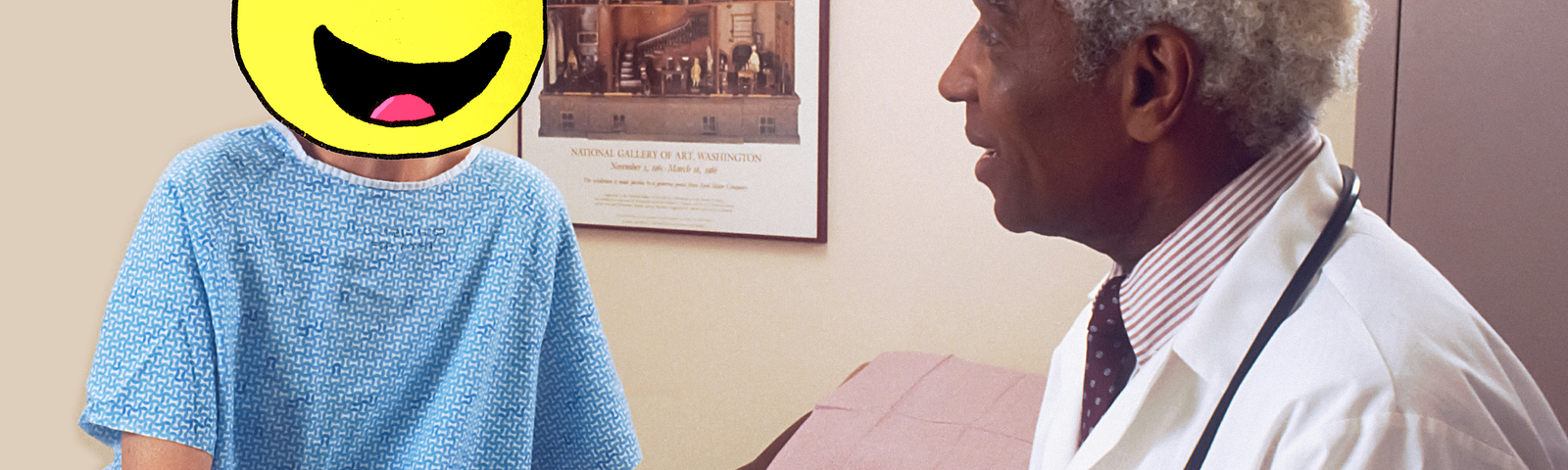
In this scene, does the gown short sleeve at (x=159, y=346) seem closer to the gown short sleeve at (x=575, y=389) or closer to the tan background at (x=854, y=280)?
the gown short sleeve at (x=575, y=389)

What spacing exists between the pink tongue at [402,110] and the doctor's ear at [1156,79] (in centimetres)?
55

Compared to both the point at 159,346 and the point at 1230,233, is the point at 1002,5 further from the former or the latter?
the point at 159,346

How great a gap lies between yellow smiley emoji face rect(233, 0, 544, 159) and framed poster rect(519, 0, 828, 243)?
181 centimetres

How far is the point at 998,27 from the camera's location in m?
0.91

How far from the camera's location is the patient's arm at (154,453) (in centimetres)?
91

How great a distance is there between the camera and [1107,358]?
1.09 meters

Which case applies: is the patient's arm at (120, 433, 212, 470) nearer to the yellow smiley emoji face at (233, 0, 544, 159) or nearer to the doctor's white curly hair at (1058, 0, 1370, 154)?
the yellow smiley emoji face at (233, 0, 544, 159)

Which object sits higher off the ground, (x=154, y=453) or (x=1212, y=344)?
(x=1212, y=344)

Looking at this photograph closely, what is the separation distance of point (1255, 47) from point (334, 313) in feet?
2.63

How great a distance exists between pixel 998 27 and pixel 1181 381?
1.07 feet

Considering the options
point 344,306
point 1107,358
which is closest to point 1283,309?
point 1107,358

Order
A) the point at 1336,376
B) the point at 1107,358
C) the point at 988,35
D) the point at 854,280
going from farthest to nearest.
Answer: the point at 854,280 < the point at 1107,358 < the point at 988,35 < the point at 1336,376

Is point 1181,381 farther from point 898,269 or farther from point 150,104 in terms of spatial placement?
point 898,269

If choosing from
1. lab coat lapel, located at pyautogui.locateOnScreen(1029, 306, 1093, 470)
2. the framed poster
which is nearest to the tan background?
the framed poster
